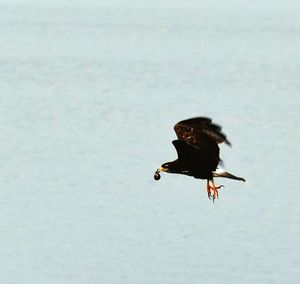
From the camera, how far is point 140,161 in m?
33.6

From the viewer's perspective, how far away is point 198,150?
43.9ft

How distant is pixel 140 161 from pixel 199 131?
2063cm

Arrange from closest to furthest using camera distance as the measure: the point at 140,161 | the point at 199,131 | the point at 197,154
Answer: the point at 199,131 < the point at 197,154 < the point at 140,161

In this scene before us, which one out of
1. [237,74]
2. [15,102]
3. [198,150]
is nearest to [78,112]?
[15,102]

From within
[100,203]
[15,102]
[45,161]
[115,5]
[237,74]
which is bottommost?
[100,203]

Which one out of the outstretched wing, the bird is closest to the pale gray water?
the bird

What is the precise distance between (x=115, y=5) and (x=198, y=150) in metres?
117

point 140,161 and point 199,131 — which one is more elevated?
point 140,161

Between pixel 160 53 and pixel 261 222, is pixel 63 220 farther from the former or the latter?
pixel 160 53

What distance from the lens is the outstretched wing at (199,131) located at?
12625mm

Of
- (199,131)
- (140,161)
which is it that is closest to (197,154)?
(199,131)

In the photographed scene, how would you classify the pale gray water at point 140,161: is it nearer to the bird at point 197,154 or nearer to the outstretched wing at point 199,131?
the bird at point 197,154

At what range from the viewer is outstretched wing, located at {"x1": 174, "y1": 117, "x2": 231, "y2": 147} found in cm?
1262

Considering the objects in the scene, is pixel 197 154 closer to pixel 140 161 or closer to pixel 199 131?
pixel 199 131
